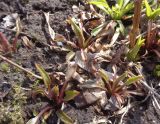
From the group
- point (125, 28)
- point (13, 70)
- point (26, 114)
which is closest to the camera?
point (26, 114)

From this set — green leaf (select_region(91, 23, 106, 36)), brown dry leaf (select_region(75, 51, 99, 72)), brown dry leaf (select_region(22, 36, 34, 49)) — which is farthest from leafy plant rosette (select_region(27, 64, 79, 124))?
green leaf (select_region(91, 23, 106, 36))

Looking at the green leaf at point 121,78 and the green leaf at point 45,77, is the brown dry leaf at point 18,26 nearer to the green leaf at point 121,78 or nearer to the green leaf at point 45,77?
the green leaf at point 45,77

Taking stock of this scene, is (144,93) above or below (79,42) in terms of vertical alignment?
below

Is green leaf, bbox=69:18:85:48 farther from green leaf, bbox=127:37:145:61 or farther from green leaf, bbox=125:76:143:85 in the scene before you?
green leaf, bbox=125:76:143:85

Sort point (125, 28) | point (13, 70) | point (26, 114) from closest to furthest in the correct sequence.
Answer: point (26, 114) < point (13, 70) < point (125, 28)

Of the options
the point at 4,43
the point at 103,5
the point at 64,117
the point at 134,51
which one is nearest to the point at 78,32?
the point at 103,5

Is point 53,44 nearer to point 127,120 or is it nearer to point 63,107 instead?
point 63,107

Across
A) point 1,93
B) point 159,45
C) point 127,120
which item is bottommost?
point 127,120

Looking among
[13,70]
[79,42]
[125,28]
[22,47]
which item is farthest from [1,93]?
[125,28]
